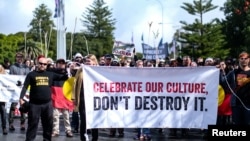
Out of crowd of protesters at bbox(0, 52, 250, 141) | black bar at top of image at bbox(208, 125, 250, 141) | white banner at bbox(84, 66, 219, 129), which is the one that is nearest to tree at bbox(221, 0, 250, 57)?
crowd of protesters at bbox(0, 52, 250, 141)

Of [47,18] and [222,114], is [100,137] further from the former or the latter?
[47,18]

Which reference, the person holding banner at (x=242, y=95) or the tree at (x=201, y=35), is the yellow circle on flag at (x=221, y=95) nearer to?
the person holding banner at (x=242, y=95)

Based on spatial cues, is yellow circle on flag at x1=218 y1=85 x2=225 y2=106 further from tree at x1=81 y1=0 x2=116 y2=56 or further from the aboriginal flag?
tree at x1=81 y1=0 x2=116 y2=56

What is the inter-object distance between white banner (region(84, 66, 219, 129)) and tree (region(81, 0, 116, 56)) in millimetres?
89631

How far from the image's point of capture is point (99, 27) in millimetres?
103250

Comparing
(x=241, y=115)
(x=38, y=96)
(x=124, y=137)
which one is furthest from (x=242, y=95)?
(x=124, y=137)

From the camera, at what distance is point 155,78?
35.4ft

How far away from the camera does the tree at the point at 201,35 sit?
202 feet

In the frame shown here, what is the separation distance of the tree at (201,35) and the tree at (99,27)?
39342 millimetres

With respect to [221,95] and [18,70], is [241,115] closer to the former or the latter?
[221,95]

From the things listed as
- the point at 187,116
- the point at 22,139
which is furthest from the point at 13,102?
the point at 187,116

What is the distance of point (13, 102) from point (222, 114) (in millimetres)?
5617

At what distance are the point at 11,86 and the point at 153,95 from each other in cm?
511

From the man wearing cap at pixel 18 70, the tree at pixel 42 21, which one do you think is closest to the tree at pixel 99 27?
the tree at pixel 42 21
